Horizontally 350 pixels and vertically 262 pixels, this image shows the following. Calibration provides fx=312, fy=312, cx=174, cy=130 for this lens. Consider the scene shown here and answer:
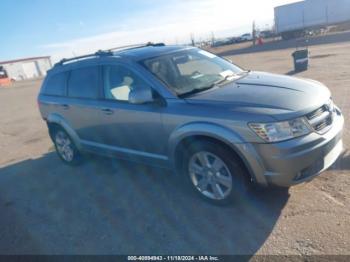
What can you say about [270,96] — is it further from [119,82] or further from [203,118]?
[119,82]

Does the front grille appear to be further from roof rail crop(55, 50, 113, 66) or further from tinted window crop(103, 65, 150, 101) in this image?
roof rail crop(55, 50, 113, 66)

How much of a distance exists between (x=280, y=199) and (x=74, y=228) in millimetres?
2430

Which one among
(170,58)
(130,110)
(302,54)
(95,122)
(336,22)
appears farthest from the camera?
(336,22)

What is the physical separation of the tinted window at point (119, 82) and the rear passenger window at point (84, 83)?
0.75ft

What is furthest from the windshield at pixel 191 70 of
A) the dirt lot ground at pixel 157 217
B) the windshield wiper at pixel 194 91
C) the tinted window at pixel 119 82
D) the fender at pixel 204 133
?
the dirt lot ground at pixel 157 217

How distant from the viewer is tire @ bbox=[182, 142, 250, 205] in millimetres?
3301

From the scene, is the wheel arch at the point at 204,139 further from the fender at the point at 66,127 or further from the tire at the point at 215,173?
the fender at the point at 66,127

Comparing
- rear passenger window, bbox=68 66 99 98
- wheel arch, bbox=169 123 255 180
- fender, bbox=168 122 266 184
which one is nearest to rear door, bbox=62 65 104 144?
rear passenger window, bbox=68 66 99 98

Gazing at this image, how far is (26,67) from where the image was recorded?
69062 millimetres

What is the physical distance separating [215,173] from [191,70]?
156 cm

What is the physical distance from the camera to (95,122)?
4.66 meters

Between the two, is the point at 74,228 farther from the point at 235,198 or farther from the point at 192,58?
the point at 192,58

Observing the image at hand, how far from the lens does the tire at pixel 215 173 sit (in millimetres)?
3301

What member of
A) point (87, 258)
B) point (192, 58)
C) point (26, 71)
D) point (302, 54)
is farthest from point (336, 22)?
point (26, 71)
